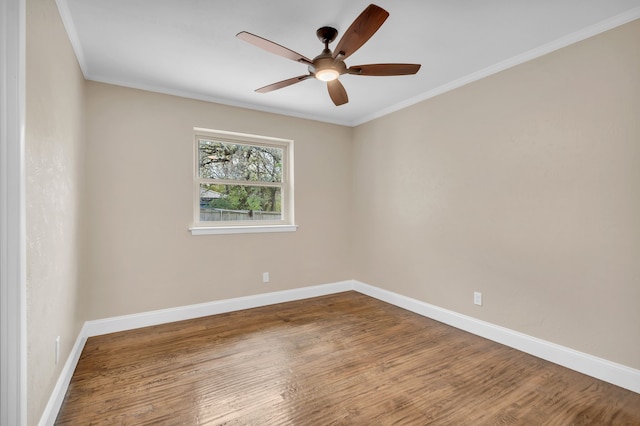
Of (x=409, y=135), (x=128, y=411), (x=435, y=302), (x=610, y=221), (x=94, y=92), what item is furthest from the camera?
(x=409, y=135)

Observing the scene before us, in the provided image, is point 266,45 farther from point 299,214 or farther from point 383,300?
point 383,300

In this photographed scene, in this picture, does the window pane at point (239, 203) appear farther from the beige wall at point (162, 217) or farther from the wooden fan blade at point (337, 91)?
the wooden fan blade at point (337, 91)

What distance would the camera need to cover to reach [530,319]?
8.54ft

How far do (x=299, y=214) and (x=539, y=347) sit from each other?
2.87 meters

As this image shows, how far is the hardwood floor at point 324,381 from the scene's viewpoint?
1.83 metres

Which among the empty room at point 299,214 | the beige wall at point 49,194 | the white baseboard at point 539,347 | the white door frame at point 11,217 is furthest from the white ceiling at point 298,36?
the white baseboard at point 539,347

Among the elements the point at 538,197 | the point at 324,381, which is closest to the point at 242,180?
the point at 324,381

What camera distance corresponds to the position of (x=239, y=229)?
3.73m

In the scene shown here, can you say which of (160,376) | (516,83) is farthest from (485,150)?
(160,376)

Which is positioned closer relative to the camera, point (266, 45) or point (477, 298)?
point (266, 45)

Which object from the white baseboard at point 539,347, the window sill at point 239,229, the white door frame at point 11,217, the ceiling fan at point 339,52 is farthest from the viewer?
the window sill at point 239,229

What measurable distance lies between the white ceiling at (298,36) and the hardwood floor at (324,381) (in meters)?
2.48

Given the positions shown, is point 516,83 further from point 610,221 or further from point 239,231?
point 239,231

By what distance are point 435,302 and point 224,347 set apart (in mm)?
2225
